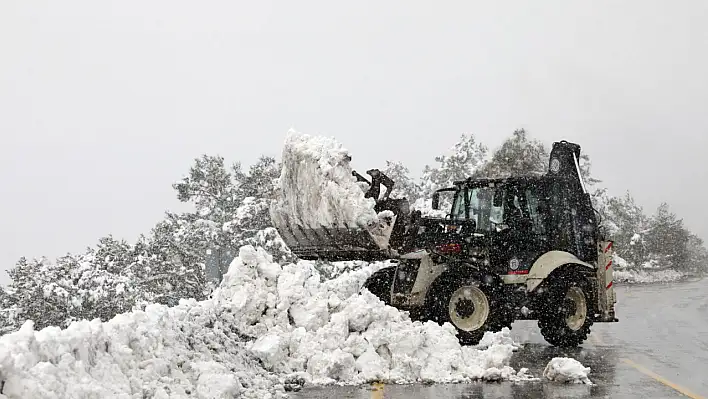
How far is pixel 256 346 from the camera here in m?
9.59

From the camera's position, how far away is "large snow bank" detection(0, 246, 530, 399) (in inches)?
242

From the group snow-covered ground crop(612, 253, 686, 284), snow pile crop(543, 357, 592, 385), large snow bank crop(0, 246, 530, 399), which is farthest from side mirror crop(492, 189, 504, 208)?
snow-covered ground crop(612, 253, 686, 284)

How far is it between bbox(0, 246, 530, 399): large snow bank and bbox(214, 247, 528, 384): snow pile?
0.01 metres

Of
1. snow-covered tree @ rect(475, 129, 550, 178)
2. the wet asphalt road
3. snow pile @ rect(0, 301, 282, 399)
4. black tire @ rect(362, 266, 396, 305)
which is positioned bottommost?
the wet asphalt road

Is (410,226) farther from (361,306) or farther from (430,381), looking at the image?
(430,381)

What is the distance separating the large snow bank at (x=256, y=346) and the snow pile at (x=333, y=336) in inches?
0.5

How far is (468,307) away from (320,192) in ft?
9.60

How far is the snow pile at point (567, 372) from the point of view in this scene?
8969 millimetres

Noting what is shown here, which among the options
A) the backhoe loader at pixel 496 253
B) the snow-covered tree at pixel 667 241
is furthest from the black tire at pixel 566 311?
the snow-covered tree at pixel 667 241

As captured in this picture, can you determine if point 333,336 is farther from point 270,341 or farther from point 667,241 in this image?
point 667,241

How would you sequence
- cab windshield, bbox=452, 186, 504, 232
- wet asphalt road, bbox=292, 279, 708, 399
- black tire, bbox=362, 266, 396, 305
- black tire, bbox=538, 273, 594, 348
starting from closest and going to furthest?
wet asphalt road, bbox=292, 279, 708, 399
black tire, bbox=538, 273, 594, 348
cab windshield, bbox=452, 186, 504, 232
black tire, bbox=362, 266, 396, 305

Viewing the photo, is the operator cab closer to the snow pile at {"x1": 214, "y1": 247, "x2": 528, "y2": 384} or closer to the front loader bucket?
the front loader bucket

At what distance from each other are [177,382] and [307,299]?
3.39 metres

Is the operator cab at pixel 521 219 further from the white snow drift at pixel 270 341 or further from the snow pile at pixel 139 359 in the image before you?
the snow pile at pixel 139 359
